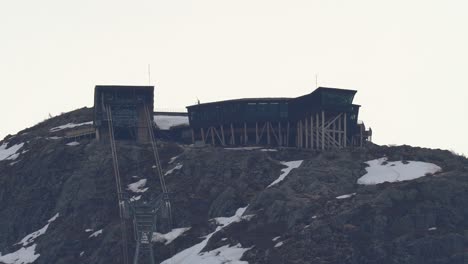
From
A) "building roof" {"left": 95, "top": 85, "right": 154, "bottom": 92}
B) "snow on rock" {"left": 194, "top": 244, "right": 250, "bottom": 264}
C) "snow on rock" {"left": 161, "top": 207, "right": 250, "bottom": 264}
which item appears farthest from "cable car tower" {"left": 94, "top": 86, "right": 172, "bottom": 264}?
"snow on rock" {"left": 194, "top": 244, "right": 250, "bottom": 264}

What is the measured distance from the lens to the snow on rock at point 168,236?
125 meters

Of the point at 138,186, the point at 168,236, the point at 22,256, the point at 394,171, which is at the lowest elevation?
the point at 22,256

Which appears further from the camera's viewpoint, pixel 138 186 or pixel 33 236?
pixel 138 186

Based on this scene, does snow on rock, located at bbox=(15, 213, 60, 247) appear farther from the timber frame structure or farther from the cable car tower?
the timber frame structure

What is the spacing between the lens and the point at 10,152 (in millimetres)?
172125

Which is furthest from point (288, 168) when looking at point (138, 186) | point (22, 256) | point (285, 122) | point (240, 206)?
point (22, 256)

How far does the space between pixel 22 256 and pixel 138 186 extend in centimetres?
1946

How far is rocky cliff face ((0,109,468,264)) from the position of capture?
110438mm

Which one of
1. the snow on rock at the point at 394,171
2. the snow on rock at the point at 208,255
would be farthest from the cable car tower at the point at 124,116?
the snow on rock at the point at 394,171

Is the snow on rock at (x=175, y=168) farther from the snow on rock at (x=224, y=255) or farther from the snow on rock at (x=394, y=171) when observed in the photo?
the snow on rock at (x=224, y=255)

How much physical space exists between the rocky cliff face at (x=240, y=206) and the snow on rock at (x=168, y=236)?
0.95 ft

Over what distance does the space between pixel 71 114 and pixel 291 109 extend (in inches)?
2065

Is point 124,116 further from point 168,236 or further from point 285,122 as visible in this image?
point 168,236

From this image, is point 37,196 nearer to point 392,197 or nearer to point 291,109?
point 291,109
